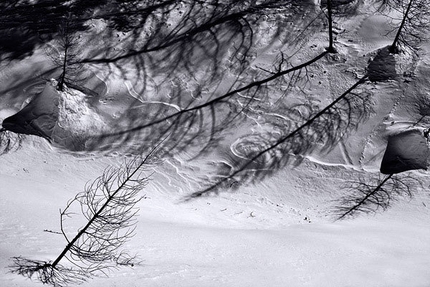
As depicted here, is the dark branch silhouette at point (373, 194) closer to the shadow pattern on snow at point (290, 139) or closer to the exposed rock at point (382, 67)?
the shadow pattern on snow at point (290, 139)

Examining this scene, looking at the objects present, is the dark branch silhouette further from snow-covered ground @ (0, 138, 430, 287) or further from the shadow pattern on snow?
the shadow pattern on snow

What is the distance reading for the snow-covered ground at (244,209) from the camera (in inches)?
382

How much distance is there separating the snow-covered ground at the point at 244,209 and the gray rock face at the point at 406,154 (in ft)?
0.67

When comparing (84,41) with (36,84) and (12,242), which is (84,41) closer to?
(36,84)

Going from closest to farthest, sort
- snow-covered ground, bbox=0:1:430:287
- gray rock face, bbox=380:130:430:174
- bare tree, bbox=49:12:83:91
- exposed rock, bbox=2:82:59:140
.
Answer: snow-covered ground, bbox=0:1:430:287 < gray rock face, bbox=380:130:430:174 < exposed rock, bbox=2:82:59:140 < bare tree, bbox=49:12:83:91

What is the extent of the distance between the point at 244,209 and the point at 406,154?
145 inches

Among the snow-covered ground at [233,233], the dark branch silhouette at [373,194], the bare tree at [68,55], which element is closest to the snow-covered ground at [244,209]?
the snow-covered ground at [233,233]

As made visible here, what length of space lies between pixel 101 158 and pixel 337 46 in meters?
6.02

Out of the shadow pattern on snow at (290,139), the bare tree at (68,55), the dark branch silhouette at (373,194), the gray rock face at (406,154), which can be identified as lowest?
the dark branch silhouette at (373,194)

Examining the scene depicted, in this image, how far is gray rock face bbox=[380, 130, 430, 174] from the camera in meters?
12.8

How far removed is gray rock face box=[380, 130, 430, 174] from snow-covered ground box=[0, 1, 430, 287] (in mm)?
Answer: 204

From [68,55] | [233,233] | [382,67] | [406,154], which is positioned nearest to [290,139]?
[406,154]

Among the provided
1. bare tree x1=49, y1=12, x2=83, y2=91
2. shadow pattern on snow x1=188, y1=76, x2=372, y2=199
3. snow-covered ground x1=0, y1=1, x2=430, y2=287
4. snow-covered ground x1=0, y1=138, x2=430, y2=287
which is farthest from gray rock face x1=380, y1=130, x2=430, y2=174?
bare tree x1=49, y1=12, x2=83, y2=91

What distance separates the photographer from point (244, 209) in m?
12.4
